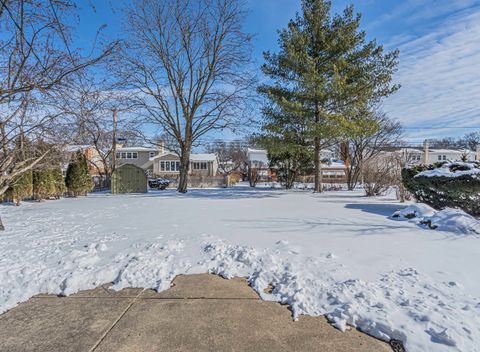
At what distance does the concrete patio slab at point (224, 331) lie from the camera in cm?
219

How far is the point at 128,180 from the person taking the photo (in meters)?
17.8

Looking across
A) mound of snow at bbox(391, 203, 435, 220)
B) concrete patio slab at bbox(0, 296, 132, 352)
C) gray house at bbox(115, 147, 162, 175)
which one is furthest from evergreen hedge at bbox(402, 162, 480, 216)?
gray house at bbox(115, 147, 162, 175)

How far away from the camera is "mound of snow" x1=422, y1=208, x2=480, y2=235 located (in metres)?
5.34

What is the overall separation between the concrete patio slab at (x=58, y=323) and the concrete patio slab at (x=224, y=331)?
15 centimetres

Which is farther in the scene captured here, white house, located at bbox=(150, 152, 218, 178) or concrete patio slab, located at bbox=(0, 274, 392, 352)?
white house, located at bbox=(150, 152, 218, 178)

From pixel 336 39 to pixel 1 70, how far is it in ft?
42.6

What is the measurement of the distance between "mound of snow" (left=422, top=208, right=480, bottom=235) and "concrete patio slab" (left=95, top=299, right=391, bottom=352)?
4.43 meters

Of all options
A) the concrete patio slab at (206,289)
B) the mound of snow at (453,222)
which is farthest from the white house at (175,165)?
the concrete patio slab at (206,289)

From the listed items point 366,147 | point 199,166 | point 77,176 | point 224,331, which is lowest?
point 224,331

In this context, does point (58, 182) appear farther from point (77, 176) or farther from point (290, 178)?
point (290, 178)

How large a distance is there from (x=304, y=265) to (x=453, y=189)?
5.74 metres

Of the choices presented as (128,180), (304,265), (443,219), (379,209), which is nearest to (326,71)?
(379,209)

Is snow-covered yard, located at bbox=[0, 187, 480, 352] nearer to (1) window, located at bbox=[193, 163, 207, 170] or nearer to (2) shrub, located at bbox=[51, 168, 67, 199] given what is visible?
(2) shrub, located at bbox=[51, 168, 67, 199]

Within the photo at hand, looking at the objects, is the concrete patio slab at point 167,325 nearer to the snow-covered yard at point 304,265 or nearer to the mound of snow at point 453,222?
the snow-covered yard at point 304,265
